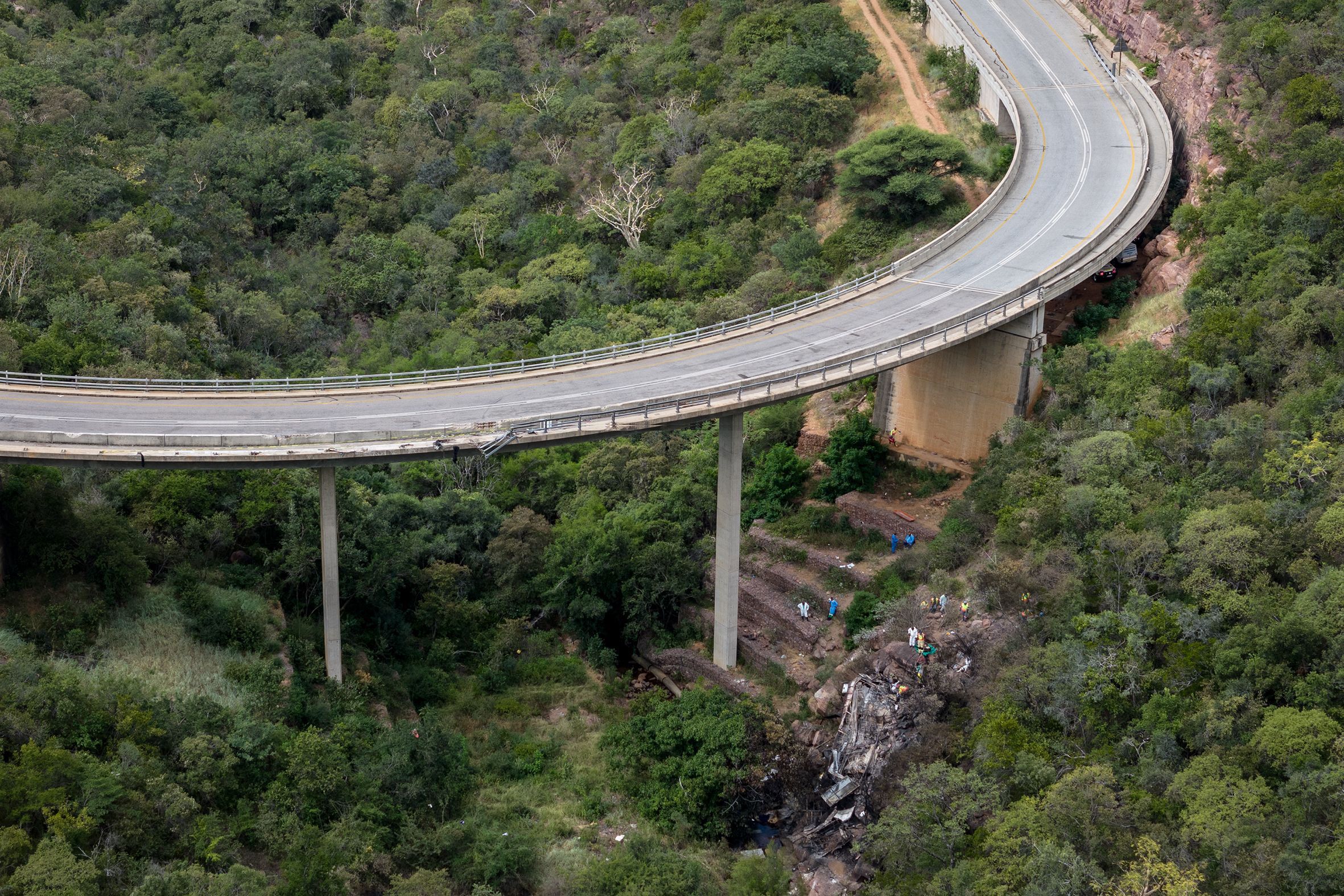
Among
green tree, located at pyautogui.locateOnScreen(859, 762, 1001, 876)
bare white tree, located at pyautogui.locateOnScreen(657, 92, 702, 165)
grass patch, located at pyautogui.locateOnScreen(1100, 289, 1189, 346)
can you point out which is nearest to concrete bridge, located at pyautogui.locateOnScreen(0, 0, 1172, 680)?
grass patch, located at pyautogui.locateOnScreen(1100, 289, 1189, 346)

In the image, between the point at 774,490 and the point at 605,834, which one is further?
the point at 774,490

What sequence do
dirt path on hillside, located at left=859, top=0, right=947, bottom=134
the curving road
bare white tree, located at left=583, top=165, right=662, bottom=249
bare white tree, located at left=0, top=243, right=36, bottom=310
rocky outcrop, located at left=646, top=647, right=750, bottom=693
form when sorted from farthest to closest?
bare white tree, located at left=583, top=165, right=662, bottom=249
dirt path on hillside, located at left=859, top=0, right=947, bottom=134
bare white tree, located at left=0, top=243, right=36, bottom=310
rocky outcrop, located at left=646, top=647, right=750, bottom=693
the curving road

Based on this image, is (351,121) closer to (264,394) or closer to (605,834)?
(264,394)

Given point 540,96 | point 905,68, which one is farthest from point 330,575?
point 540,96

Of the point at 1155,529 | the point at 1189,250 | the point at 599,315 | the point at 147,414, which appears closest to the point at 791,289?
the point at 599,315

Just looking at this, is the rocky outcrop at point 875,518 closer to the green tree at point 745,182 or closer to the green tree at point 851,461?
the green tree at point 851,461

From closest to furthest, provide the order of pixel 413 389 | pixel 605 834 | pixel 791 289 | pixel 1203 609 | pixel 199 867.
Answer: pixel 199 867
pixel 1203 609
pixel 605 834
pixel 413 389
pixel 791 289

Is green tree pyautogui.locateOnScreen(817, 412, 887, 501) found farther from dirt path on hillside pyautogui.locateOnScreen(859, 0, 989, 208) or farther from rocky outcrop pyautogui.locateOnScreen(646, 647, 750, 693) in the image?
dirt path on hillside pyautogui.locateOnScreen(859, 0, 989, 208)

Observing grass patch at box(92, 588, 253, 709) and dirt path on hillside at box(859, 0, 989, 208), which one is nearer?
grass patch at box(92, 588, 253, 709)
